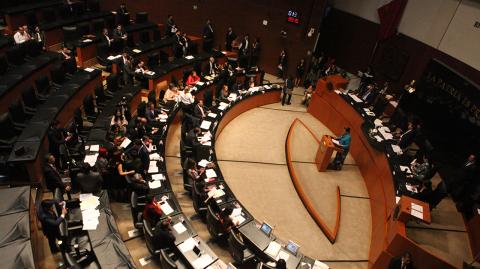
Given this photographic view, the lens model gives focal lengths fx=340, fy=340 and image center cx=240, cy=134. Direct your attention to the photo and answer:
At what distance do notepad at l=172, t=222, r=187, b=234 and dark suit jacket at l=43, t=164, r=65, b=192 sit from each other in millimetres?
2729

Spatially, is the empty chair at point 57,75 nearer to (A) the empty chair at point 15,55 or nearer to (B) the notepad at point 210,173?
(A) the empty chair at point 15,55

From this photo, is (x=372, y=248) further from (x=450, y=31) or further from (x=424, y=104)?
(x=450, y=31)

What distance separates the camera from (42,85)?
1016 cm

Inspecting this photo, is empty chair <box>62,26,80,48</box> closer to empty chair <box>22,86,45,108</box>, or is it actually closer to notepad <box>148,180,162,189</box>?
empty chair <box>22,86,45,108</box>

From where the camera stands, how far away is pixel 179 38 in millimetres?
14812

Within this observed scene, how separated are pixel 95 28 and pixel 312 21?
9605mm

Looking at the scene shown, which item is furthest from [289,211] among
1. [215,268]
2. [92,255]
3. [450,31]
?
[450,31]

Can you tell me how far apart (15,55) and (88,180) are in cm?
641

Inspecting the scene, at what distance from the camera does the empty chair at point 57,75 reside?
35.0 ft

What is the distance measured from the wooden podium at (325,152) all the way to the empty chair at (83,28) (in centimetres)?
1023

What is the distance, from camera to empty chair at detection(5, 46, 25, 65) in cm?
1055

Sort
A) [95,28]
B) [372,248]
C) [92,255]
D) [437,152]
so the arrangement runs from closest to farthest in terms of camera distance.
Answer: [92,255] < [372,248] < [437,152] < [95,28]

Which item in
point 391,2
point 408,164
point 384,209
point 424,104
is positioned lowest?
point 384,209

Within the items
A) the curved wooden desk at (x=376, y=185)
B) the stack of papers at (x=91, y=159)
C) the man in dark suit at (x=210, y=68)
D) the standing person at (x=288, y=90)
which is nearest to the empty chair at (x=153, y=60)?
the man in dark suit at (x=210, y=68)
